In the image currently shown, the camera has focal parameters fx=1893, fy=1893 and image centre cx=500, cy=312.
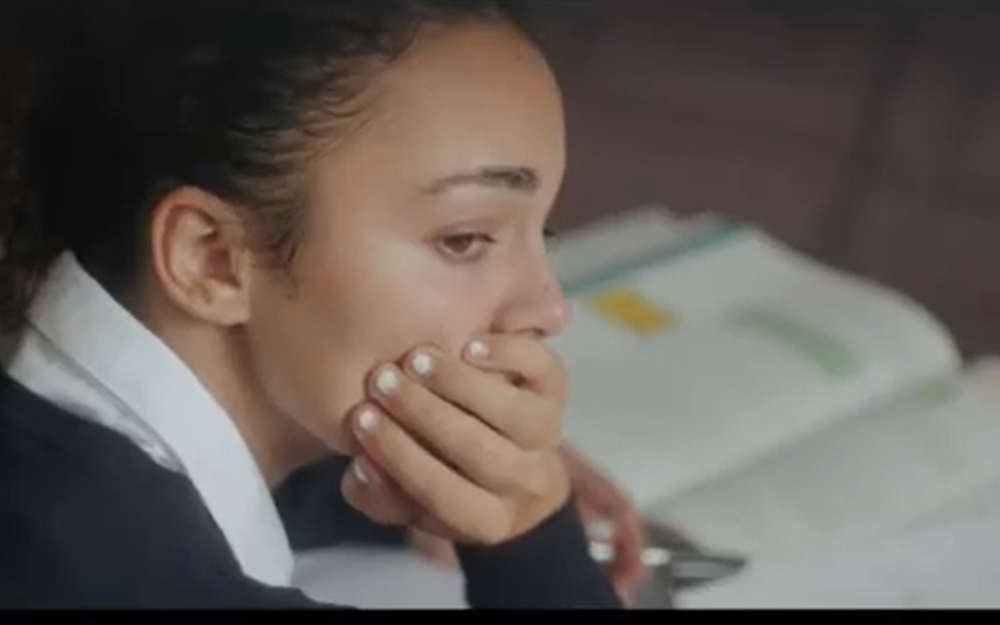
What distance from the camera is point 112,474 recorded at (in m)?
0.63

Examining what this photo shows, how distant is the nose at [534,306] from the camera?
65 cm

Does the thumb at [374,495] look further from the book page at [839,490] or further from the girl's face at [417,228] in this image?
the book page at [839,490]

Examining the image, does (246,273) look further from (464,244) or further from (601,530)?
(601,530)

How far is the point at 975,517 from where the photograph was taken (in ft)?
2.56

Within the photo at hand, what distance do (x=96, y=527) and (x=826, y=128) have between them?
0.32 m

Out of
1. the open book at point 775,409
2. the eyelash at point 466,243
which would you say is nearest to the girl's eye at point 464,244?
the eyelash at point 466,243

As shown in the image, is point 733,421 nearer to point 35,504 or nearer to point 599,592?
point 599,592

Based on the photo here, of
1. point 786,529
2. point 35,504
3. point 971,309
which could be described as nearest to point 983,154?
point 971,309

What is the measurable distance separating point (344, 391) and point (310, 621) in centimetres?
8

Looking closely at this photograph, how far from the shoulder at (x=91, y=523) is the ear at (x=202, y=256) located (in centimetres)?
5

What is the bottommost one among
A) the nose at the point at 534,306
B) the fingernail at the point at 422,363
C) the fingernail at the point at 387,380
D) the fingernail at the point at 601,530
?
the fingernail at the point at 601,530

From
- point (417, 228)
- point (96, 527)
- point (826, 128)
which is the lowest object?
point (96, 527)

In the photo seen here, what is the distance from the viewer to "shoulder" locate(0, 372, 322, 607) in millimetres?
625

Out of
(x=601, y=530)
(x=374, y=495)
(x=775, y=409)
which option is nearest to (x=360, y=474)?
(x=374, y=495)
